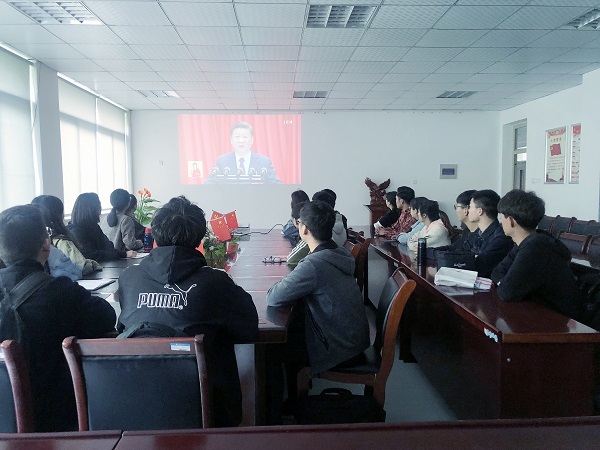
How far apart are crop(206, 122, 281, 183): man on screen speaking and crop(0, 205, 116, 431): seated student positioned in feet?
24.4

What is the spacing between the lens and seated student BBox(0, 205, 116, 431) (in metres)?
1.38

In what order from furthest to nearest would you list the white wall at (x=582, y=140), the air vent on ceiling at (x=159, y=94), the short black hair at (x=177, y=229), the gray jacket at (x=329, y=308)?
the air vent on ceiling at (x=159, y=94), the white wall at (x=582, y=140), the gray jacket at (x=329, y=308), the short black hair at (x=177, y=229)

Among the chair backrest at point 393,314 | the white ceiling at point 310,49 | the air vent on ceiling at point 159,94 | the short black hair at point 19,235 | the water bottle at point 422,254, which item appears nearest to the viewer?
the short black hair at point 19,235

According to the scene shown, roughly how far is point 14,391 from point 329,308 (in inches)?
47.4

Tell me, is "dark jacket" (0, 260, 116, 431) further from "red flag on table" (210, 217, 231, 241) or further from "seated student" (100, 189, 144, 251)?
"seated student" (100, 189, 144, 251)

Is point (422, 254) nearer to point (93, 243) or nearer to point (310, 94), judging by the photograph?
point (93, 243)

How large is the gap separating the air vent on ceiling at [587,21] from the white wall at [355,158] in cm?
466

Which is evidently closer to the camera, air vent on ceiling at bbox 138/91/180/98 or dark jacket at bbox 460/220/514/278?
dark jacket at bbox 460/220/514/278

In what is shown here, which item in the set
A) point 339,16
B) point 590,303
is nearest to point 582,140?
point 339,16

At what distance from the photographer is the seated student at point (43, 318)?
1.38 m

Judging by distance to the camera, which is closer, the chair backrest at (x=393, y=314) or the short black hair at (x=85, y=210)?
the chair backrest at (x=393, y=314)

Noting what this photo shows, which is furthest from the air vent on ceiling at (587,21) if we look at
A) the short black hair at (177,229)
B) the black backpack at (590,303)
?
the short black hair at (177,229)

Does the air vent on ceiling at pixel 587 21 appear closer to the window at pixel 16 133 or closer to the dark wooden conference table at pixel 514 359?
the dark wooden conference table at pixel 514 359

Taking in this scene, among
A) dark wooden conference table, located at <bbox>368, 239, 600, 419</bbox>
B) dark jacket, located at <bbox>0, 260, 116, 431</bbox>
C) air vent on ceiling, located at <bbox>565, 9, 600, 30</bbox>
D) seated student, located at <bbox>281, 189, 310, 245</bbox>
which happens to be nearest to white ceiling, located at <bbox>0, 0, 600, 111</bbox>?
air vent on ceiling, located at <bbox>565, 9, 600, 30</bbox>
